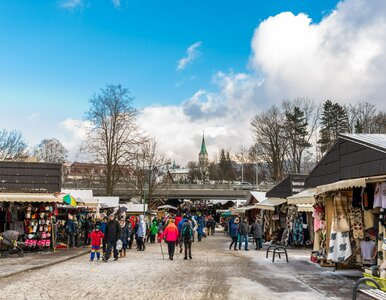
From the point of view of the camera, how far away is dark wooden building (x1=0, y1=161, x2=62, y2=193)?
21.0m

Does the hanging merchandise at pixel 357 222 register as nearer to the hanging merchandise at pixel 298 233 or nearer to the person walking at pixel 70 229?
the hanging merchandise at pixel 298 233

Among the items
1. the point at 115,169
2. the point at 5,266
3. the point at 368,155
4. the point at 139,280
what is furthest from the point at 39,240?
the point at 115,169

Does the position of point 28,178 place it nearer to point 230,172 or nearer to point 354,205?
point 354,205

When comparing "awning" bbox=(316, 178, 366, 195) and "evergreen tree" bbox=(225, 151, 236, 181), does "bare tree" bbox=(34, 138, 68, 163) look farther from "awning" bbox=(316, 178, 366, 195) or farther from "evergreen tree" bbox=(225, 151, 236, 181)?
"awning" bbox=(316, 178, 366, 195)

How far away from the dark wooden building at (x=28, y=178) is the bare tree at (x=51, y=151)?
184 ft

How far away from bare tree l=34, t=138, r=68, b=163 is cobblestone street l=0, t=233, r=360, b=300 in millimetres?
62248

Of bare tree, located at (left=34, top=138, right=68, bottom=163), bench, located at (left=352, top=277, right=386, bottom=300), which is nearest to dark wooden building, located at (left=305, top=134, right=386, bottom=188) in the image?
bench, located at (left=352, top=277, right=386, bottom=300)

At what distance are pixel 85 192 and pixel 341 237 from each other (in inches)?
813

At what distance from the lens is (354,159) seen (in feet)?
43.6

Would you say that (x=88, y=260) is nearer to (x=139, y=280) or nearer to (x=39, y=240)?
(x=39, y=240)

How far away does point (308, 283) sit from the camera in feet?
38.4

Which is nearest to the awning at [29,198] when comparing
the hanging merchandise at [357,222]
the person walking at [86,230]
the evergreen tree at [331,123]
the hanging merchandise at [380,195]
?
the person walking at [86,230]

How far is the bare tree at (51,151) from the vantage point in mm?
75812

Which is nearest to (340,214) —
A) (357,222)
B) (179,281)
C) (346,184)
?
(357,222)
